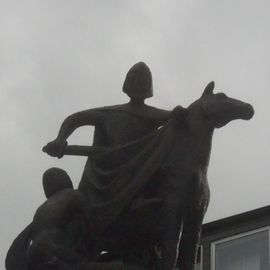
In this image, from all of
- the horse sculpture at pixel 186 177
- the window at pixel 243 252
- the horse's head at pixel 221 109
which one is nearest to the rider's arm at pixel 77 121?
the horse sculpture at pixel 186 177

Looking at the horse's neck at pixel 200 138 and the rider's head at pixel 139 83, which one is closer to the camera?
the horse's neck at pixel 200 138

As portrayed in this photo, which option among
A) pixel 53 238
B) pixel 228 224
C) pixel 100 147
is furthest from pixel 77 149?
pixel 228 224

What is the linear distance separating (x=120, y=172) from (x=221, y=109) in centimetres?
141

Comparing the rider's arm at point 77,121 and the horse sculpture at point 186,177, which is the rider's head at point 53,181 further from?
the horse sculpture at point 186,177

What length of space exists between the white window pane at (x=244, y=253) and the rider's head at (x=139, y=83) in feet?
69.7

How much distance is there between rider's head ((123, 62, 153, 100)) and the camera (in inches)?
614

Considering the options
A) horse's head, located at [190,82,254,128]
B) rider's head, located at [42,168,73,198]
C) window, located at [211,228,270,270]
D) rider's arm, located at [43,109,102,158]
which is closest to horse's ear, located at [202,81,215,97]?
horse's head, located at [190,82,254,128]

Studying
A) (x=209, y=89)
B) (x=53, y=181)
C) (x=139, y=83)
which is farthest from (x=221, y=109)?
(x=53, y=181)

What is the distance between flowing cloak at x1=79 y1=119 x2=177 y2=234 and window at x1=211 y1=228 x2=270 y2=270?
21.7 meters

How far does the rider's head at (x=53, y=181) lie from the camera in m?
14.9

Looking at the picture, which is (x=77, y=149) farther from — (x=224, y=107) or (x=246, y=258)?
(x=246, y=258)

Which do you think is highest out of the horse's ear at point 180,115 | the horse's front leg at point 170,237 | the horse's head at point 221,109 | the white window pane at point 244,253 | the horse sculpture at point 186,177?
the white window pane at point 244,253

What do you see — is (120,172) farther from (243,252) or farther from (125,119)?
(243,252)

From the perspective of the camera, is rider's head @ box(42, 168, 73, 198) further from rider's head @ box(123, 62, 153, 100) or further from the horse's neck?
the horse's neck
